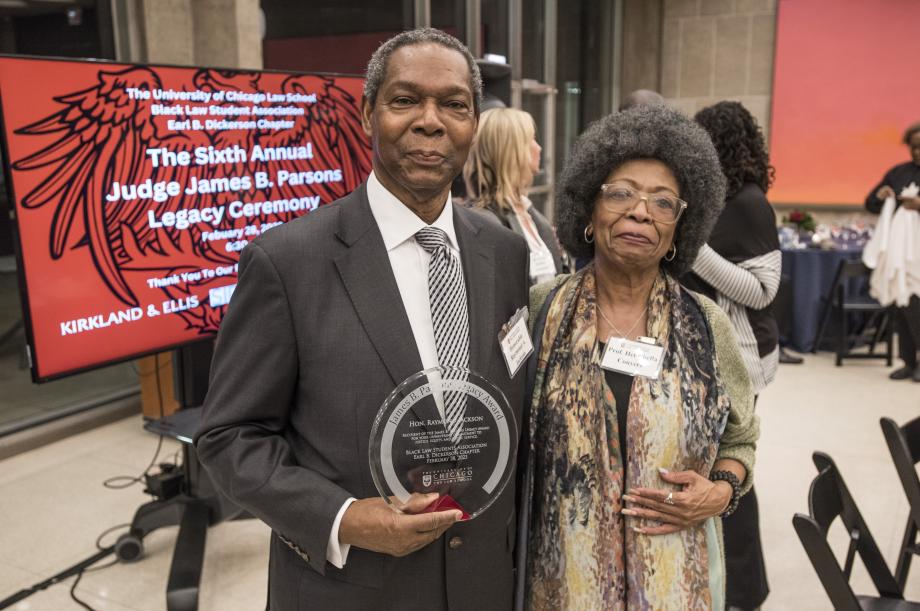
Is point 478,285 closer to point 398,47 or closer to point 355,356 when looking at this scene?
point 355,356

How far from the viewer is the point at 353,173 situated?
3.32 metres

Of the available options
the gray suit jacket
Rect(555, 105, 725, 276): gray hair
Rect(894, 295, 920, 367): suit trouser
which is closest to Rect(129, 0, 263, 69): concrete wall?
Rect(555, 105, 725, 276): gray hair

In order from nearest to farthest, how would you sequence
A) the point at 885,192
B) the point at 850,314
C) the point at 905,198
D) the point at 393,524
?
1. the point at 393,524
2. the point at 905,198
3. the point at 885,192
4. the point at 850,314

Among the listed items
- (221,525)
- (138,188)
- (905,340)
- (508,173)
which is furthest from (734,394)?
(905,340)

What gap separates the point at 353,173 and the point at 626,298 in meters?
1.99

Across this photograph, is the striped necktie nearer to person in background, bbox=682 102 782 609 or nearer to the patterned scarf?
the patterned scarf

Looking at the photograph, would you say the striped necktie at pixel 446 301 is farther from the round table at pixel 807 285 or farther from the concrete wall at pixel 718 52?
the concrete wall at pixel 718 52

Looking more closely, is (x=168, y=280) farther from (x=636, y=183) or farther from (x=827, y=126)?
(x=827, y=126)

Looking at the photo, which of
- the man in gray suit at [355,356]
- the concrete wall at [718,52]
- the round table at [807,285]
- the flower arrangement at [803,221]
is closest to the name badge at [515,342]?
the man in gray suit at [355,356]

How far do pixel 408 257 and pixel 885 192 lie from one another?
5.85 m

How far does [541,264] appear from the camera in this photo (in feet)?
9.70

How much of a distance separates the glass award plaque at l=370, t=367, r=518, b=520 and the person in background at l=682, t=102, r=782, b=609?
1566mm

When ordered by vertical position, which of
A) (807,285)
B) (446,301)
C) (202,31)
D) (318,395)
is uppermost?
(202,31)

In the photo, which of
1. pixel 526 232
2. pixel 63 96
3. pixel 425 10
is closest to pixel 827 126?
pixel 425 10
